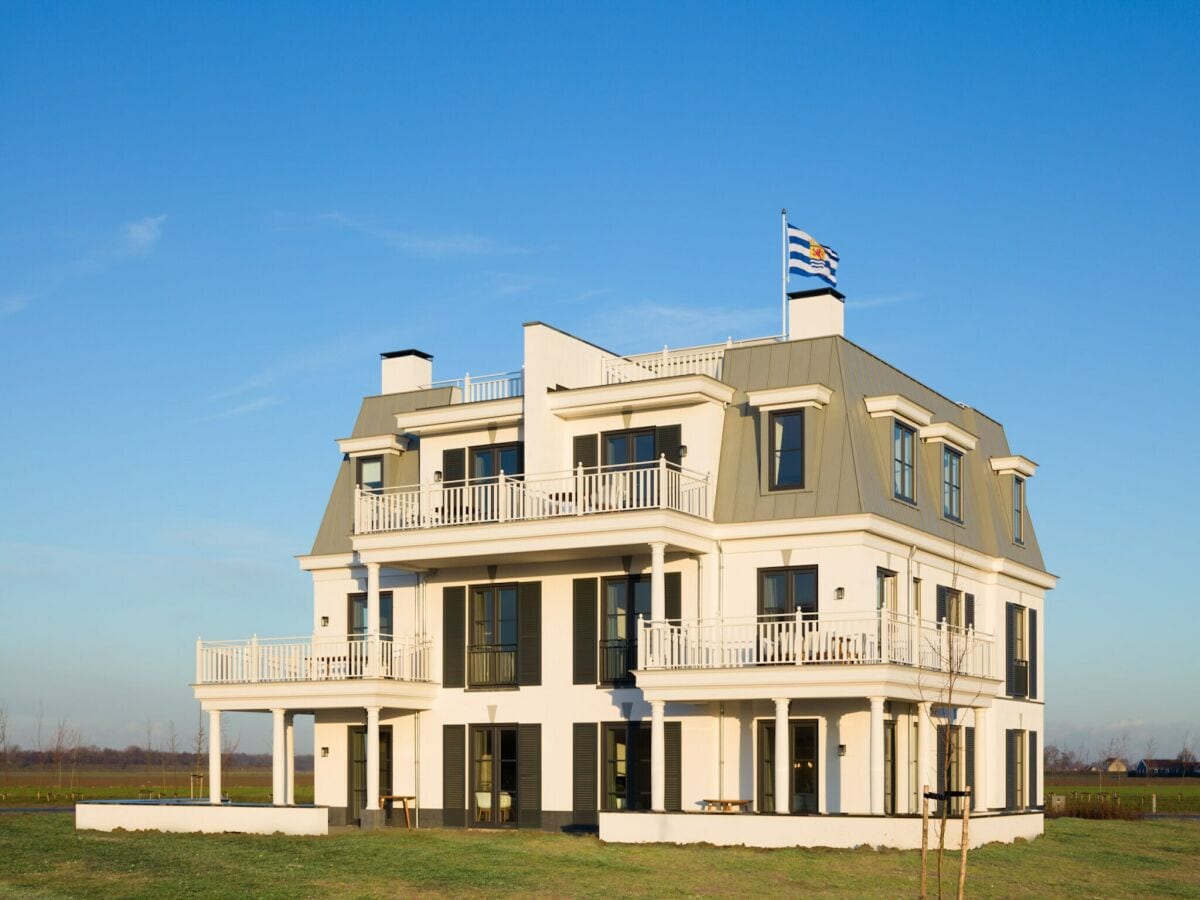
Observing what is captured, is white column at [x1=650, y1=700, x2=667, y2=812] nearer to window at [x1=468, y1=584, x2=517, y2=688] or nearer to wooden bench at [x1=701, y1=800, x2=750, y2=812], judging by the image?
wooden bench at [x1=701, y1=800, x2=750, y2=812]

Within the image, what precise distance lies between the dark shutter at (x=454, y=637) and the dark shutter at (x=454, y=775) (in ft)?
3.75

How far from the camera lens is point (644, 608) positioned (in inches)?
1378

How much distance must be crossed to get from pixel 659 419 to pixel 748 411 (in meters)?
2.03

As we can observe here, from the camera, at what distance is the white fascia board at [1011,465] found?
41156 millimetres

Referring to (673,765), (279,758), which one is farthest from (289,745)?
(673,765)

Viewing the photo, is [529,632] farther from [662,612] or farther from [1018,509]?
[1018,509]

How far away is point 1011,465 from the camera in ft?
135

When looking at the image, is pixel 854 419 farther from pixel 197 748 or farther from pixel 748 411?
pixel 197 748

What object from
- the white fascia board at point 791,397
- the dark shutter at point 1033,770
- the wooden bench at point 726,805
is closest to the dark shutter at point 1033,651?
the dark shutter at point 1033,770

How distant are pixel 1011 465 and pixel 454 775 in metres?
16.5

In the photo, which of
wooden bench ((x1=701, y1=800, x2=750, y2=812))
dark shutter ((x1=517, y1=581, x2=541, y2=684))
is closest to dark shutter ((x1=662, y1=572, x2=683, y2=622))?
dark shutter ((x1=517, y1=581, x2=541, y2=684))

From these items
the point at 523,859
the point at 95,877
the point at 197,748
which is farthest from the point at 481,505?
the point at 197,748

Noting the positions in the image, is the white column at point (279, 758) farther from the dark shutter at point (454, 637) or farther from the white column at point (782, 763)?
the white column at point (782, 763)

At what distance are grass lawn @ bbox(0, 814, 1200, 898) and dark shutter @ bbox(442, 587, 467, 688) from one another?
13.5ft
